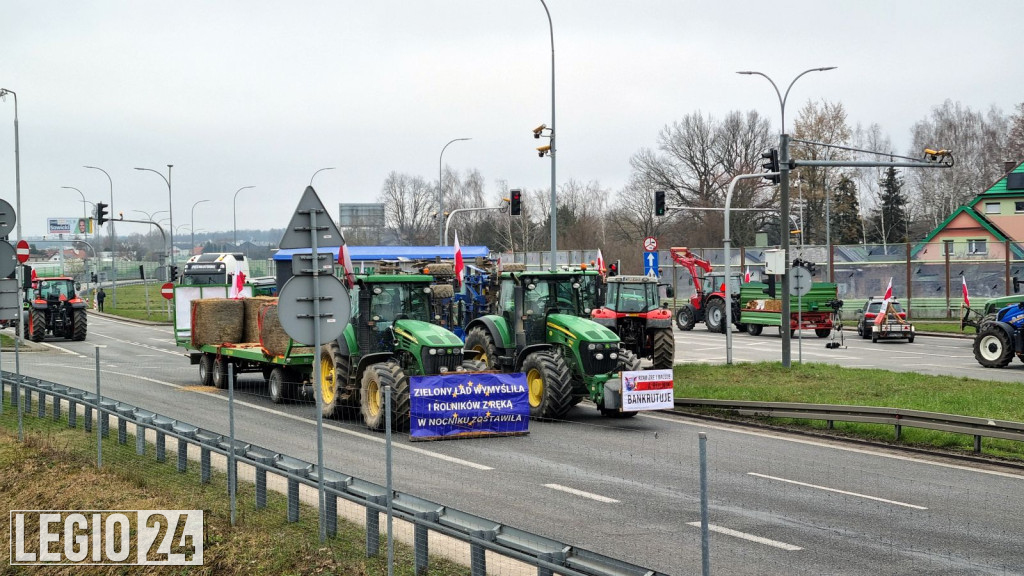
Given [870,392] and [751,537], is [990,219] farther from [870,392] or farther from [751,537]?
[751,537]

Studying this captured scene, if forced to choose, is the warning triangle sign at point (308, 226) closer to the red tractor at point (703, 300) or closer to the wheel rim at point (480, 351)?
the wheel rim at point (480, 351)

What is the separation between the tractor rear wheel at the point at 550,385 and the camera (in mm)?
17391

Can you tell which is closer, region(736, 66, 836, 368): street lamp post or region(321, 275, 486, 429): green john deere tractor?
region(321, 275, 486, 429): green john deere tractor

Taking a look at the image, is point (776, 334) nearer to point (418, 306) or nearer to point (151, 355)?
point (151, 355)

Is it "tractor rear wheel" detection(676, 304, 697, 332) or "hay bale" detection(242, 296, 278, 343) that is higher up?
"hay bale" detection(242, 296, 278, 343)

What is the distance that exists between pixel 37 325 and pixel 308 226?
3449 cm

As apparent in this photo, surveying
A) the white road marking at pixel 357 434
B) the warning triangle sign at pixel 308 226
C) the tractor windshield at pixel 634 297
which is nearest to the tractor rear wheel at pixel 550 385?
the white road marking at pixel 357 434

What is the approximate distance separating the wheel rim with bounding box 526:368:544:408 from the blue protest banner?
200cm

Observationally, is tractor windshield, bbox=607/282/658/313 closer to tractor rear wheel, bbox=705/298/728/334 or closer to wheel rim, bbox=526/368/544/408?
wheel rim, bbox=526/368/544/408

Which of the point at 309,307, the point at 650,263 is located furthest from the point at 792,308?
the point at 309,307

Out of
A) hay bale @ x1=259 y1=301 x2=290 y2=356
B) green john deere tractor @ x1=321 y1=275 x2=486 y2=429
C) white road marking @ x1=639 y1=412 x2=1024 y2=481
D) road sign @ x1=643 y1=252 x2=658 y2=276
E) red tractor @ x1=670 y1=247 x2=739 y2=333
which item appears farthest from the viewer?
red tractor @ x1=670 y1=247 x2=739 y2=333

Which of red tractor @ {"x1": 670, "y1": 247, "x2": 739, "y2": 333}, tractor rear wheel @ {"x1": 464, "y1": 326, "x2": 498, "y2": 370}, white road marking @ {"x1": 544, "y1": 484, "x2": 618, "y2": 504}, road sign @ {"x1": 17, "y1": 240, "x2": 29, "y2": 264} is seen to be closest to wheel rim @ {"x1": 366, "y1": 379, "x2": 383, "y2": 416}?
tractor rear wheel @ {"x1": 464, "y1": 326, "x2": 498, "y2": 370}

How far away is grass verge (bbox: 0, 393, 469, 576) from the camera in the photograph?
28.6 feet

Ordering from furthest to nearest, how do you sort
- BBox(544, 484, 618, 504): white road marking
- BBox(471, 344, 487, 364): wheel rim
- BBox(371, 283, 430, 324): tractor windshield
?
BBox(471, 344, 487, 364): wheel rim < BBox(371, 283, 430, 324): tractor windshield < BBox(544, 484, 618, 504): white road marking
